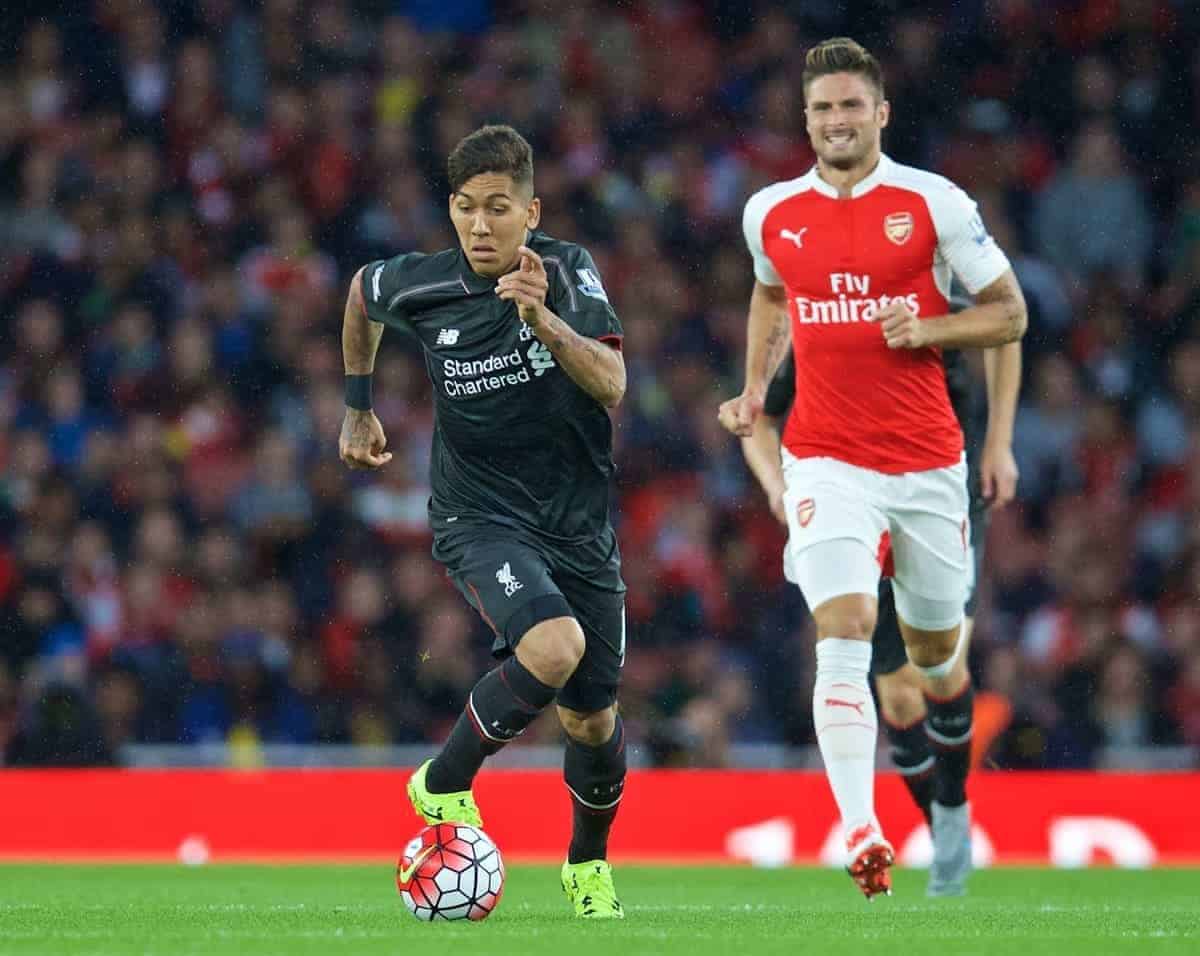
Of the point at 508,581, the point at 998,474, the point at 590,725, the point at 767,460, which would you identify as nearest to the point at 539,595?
the point at 508,581

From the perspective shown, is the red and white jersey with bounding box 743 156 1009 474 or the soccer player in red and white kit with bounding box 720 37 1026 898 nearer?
the soccer player in red and white kit with bounding box 720 37 1026 898

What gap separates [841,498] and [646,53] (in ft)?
33.0

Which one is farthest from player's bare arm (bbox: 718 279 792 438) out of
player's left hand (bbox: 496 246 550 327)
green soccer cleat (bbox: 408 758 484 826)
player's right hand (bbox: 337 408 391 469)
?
green soccer cleat (bbox: 408 758 484 826)

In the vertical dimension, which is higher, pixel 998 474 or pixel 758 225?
pixel 758 225

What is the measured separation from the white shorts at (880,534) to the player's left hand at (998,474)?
40.5 inches

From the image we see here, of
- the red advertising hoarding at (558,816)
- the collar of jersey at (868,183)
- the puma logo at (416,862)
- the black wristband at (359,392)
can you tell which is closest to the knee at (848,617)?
the collar of jersey at (868,183)

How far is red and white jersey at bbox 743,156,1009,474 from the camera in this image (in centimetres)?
687

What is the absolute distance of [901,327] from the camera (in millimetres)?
6594

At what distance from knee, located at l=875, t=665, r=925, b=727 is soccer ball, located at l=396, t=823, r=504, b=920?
2.84 m

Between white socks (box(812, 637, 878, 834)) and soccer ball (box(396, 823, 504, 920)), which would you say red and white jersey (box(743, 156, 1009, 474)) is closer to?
white socks (box(812, 637, 878, 834))

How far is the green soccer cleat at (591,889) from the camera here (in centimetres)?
661

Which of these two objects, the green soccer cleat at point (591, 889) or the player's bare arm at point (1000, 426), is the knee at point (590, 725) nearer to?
the green soccer cleat at point (591, 889)

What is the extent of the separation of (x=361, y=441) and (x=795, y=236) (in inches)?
57.3

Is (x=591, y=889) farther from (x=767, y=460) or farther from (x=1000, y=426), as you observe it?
(x=1000, y=426)
